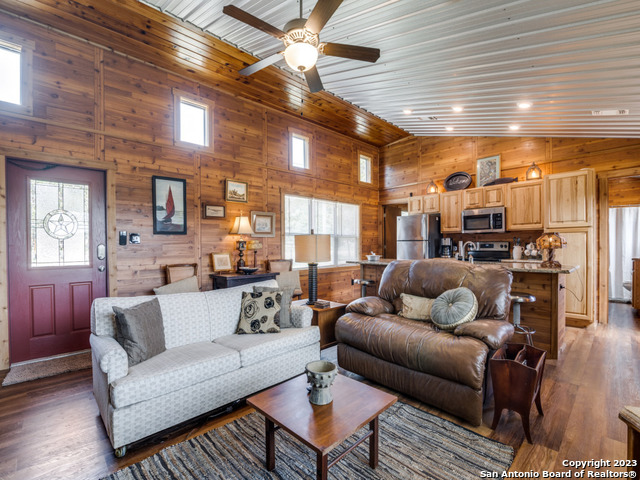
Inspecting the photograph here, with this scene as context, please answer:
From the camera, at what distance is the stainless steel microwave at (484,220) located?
16.9 ft

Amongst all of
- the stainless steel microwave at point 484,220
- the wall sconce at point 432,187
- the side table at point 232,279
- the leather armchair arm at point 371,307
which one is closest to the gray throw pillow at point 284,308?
the leather armchair arm at point 371,307

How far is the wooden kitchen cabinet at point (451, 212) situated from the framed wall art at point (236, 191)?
373 centimetres

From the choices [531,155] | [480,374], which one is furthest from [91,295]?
[531,155]

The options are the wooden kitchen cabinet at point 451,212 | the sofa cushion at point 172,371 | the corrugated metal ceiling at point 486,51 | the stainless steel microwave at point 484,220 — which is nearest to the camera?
the sofa cushion at point 172,371

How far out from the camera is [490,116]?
4.59 metres

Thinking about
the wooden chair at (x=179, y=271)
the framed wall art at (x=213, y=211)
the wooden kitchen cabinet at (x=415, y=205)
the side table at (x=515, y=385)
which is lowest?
the side table at (x=515, y=385)

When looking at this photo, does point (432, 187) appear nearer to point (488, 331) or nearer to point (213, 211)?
point (213, 211)

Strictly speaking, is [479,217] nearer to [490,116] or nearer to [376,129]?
[490,116]

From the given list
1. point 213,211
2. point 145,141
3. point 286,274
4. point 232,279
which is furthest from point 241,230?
point 145,141

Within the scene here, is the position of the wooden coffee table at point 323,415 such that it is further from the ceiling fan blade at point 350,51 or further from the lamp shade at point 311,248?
the ceiling fan blade at point 350,51

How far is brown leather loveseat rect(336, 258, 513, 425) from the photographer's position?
2.11 meters

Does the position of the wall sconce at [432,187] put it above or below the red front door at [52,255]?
above

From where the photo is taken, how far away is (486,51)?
2.90 metres

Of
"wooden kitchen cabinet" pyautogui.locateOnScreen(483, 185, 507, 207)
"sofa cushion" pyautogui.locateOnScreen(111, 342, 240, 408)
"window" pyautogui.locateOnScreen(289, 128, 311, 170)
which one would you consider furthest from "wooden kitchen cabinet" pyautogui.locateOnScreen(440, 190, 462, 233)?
"sofa cushion" pyautogui.locateOnScreen(111, 342, 240, 408)
